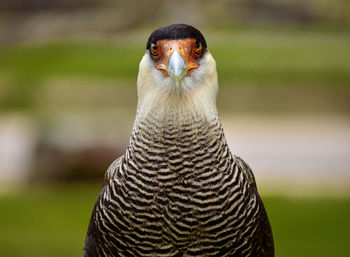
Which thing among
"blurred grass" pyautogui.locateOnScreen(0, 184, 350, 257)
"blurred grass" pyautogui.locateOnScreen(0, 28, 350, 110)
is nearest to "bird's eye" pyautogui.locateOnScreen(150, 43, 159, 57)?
"blurred grass" pyautogui.locateOnScreen(0, 184, 350, 257)

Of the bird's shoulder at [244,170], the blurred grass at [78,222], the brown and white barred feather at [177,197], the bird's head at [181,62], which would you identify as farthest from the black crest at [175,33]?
the blurred grass at [78,222]

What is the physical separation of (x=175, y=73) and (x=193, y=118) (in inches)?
10.5

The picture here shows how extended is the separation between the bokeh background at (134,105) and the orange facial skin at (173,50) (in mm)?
3550

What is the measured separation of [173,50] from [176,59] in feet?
0.17

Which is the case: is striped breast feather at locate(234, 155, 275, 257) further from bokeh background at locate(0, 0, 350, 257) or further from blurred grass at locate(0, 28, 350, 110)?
blurred grass at locate(0, 28, 350, 110)

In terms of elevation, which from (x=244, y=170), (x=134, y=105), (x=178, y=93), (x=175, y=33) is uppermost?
(x=175, y=33)

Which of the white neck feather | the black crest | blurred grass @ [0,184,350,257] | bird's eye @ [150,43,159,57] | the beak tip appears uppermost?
the black crest

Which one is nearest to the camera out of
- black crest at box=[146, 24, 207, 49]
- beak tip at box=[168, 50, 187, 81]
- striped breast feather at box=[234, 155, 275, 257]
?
beak tip at box=[168, 50, 187, 81]

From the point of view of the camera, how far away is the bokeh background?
23.4 feet

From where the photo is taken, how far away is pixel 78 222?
7.02 m

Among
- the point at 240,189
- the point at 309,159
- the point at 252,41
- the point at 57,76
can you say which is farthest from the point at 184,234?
the point at 252,41

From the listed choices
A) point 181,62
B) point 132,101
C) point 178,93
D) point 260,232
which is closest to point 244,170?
point 260,232

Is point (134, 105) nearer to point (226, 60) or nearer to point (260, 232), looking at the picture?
point (226, 60)

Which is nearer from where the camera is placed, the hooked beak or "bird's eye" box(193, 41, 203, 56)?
the hooked beak
